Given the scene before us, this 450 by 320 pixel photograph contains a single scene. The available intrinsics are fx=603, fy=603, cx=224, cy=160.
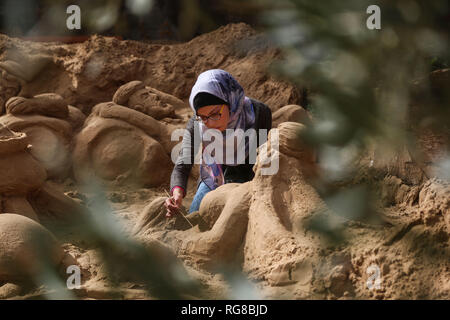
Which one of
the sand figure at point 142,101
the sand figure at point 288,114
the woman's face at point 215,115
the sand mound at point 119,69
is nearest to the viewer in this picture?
the woman's face at point 215,115

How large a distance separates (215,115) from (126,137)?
2169 mm

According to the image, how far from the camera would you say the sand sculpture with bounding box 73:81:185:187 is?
5531 millimetres

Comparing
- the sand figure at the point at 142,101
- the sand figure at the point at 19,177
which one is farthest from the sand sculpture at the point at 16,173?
the sand figure at the point at 142,101

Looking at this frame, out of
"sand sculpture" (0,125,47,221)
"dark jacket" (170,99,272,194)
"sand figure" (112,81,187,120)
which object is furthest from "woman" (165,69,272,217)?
"sand figure" (112,81,187,120)

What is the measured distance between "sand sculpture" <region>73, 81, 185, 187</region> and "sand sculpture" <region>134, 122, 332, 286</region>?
231 cm

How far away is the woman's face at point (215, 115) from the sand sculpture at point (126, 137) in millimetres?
1758

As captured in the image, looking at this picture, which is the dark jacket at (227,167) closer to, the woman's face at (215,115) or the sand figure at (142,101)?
the woman's face at (215,115)

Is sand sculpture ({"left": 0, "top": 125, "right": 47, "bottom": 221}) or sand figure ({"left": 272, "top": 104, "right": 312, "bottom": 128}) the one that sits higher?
sand figure ({"left": 272, "top": 104, "right": 312, "bottom": 128})

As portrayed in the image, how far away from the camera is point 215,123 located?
12.0 feet

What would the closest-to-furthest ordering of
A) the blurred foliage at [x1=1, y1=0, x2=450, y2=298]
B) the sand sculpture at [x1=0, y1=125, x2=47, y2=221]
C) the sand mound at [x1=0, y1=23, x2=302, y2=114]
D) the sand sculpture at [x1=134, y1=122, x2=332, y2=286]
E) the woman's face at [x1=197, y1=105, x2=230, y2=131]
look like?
1. the blurred foliage at [x1=1, y1=0, x2=450, y2=298]
2. the sand sculpture at [x1=134, y1=122, x2=332, y2=286]
3. the woman's face at [x1=197, y1=105, x2=230, y2=131]
4. the sand sculpture at [x1=0, y1=125, x2=47, y2=221]
5. the sand mound at [x1=0, y1=23, x2=302, y2=114]

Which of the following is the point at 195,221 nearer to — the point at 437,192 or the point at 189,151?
the point at 189,151

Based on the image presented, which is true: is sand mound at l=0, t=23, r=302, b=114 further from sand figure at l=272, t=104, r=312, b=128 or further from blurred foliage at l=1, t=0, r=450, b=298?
blurred foliage at l=1, t=0, r=450, b=298

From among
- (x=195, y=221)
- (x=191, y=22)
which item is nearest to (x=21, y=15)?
(x=191, y=22)

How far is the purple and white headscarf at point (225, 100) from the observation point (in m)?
3.63
